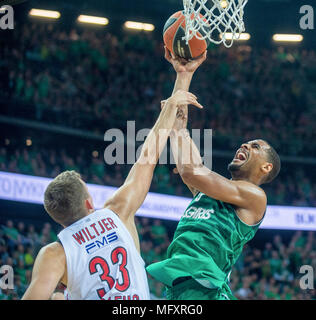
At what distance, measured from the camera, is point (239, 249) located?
379cm

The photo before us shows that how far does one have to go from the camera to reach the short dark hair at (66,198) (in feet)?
8.76

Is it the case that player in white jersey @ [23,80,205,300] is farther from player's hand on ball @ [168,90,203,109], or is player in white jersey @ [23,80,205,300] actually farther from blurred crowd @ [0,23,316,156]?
blurred crowd @ [0,23,316,156]

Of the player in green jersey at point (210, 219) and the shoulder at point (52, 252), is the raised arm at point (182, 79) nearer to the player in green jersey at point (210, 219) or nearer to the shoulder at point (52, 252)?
the player in green jersey at point (210, 219)

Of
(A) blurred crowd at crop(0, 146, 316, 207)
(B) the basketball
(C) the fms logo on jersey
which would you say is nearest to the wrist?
(B) the basketball

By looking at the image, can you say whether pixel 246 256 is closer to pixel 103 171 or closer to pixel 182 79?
pixel 103 171

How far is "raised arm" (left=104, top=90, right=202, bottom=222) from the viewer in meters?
2.87

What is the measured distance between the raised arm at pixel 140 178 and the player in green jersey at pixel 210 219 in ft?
1.87

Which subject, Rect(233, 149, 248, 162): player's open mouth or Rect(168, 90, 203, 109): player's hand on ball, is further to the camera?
Rect(233, 149, 248, 162): player's open mouth

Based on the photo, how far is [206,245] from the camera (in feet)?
11.7

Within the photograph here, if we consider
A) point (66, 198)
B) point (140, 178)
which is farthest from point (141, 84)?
point (66, 198)

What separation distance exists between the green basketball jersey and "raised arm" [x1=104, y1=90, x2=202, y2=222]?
717 millimetres

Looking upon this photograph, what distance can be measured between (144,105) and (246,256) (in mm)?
4583

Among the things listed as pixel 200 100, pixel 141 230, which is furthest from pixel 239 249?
pixel 200 100

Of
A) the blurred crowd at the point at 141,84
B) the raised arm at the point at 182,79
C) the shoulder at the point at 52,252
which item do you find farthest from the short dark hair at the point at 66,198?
the blurred crowd at the point at 141,84
